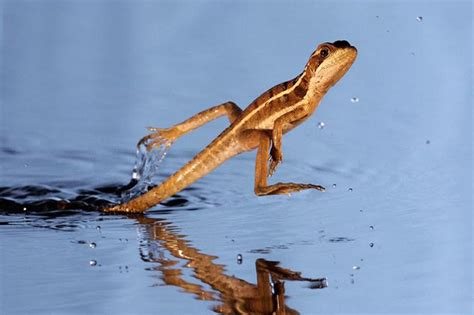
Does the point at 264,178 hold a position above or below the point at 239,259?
above

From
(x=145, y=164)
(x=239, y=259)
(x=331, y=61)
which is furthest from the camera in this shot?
(x=145, y=164)

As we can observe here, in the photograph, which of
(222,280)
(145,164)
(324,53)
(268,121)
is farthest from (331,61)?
(145,164)

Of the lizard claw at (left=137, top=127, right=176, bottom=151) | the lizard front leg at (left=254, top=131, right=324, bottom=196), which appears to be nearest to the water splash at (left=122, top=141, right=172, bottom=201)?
the lizard claw at (left=137, top=127, right=176, bottom=151)

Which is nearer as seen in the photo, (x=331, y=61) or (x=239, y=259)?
(x=239, y=259)

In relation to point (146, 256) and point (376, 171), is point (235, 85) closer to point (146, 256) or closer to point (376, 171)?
point (376, 171)

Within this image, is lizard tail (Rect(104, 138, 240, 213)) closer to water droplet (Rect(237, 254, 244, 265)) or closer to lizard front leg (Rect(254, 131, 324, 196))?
lizard front leg (Rect(254, 131, 324, 196))

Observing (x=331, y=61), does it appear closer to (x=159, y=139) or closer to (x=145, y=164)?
(x=159, y=139)

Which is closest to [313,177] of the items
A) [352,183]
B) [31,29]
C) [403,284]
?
[352,183]
